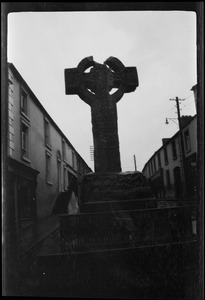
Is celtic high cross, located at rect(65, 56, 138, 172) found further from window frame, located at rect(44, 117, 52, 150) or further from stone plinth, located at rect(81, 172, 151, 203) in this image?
window frame, located at rect(44, 117, 52, 150)

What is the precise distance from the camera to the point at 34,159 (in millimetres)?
3859

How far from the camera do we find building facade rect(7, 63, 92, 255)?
9.85ft

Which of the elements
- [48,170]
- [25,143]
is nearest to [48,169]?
[48,170]

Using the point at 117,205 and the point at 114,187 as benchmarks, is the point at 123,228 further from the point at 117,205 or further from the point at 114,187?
the point at 114,187

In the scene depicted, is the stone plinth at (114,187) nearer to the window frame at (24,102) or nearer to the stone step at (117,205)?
the stone step at (117,205)

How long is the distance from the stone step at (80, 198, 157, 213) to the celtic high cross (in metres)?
0.80

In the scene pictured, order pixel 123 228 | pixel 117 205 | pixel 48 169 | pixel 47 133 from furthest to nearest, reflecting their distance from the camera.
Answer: pixel 48 169 → pixel 47 133 → pixel 117 205 → pixel 123 228

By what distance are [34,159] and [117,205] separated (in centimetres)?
149

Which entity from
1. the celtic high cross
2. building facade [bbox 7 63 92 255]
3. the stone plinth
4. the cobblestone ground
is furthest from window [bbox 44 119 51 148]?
the cobblestone ground

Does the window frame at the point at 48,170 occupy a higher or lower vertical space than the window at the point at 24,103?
lower

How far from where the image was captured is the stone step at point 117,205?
11.5ft

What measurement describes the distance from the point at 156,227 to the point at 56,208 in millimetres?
2072

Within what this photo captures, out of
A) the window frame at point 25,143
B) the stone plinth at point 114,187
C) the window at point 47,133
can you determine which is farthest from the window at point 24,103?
the stone plinth at point 114,187

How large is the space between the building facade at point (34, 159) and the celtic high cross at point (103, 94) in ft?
2.33
